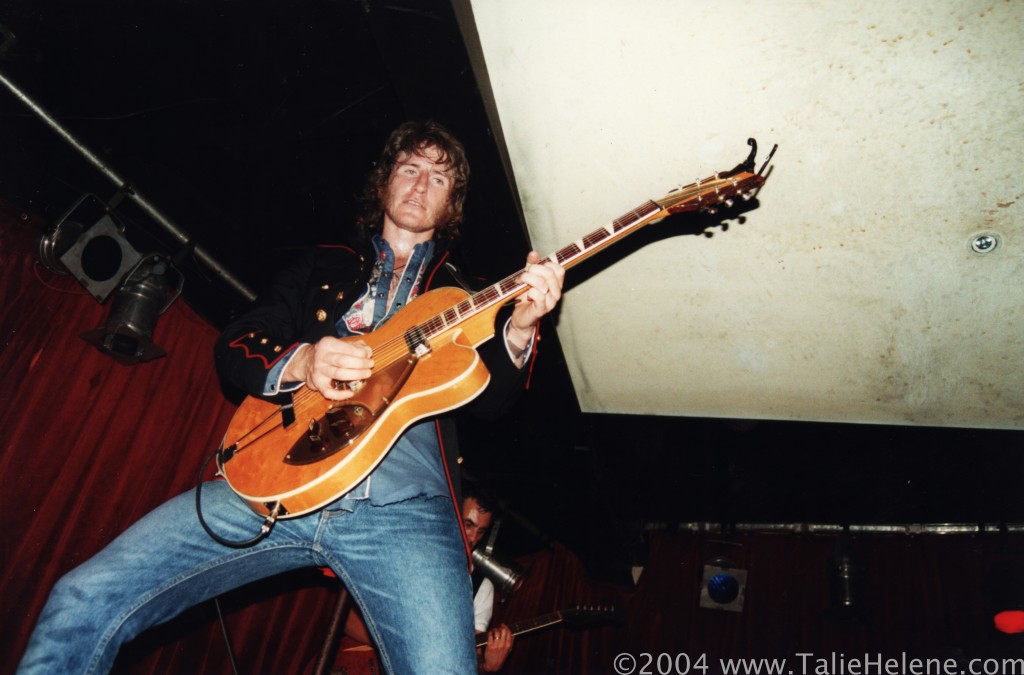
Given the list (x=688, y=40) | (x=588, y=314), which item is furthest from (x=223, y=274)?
(x=688, y=40)

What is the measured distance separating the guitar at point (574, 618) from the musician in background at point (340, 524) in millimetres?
2809

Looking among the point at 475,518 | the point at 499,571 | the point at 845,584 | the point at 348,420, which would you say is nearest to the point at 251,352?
the point at 348,420

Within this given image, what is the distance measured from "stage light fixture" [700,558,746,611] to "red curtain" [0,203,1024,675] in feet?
0.18

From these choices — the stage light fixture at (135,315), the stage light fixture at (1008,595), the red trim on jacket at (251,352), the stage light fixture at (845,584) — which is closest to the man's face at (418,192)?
the red trim on jacket at (251,352)

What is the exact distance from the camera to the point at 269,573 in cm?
169

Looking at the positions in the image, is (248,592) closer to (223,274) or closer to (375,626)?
(223,274)

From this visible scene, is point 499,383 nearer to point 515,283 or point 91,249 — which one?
point 515,283

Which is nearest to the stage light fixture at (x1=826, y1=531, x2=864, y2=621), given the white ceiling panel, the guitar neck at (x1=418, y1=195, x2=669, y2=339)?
the white ceiling panel

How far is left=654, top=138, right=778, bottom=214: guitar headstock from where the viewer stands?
2.03 m

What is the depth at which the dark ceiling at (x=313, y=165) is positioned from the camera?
2.37 metres

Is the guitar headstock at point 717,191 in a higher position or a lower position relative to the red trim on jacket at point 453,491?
higher

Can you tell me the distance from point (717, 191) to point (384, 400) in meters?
1.43

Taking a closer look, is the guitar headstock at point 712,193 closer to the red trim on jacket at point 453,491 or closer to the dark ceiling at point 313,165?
the dark ceiling at point 313,165

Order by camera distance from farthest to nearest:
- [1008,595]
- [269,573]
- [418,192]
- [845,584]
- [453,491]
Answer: [845,584]
[1008,595]
[418,192]
[453,491]
[269,573]
